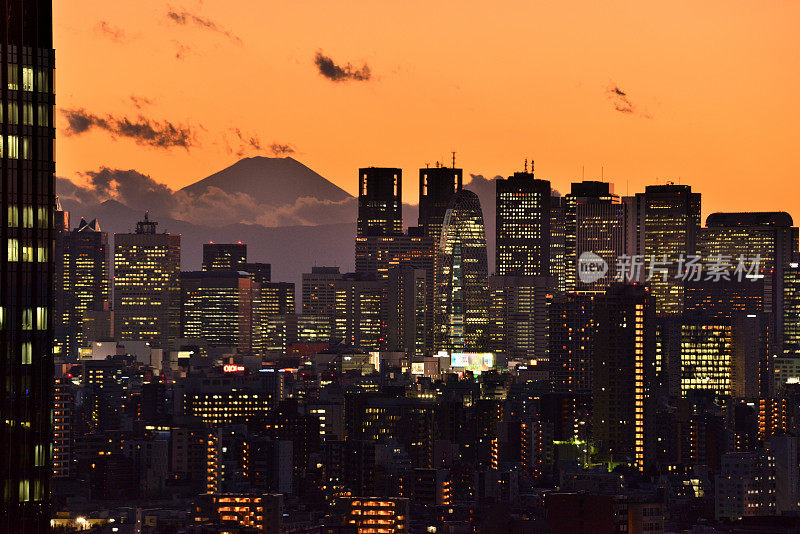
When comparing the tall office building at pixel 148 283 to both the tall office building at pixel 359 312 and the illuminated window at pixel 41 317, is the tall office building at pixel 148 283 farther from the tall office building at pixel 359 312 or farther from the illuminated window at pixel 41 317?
the illuminated window at pixel 41 317

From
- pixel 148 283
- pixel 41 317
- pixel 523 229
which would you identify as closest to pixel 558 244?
pixel 523 229

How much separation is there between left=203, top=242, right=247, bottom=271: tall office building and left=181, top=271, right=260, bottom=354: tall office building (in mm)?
8075

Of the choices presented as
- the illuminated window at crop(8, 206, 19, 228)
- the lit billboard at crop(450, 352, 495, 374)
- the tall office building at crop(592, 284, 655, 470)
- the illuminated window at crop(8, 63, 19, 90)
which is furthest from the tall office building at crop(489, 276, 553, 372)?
the illuminated window at crop(8, 63, 19, 90)

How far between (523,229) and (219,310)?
117 ft

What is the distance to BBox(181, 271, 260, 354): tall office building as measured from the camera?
6521 inches

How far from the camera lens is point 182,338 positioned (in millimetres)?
165000

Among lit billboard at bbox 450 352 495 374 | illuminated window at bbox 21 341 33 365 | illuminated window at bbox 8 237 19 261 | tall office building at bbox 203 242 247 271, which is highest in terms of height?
tall office building at bbox 203 242 247 271

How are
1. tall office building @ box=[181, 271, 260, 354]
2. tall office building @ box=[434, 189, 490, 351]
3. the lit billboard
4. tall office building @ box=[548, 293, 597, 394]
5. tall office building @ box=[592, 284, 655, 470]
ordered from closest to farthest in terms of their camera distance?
tall office building @ box=[592, 284, 655, 470] → tall office building @ box=[548, 293, 597, 394] → the lit billboard → tall office building @ box=[434, 189, 490, 351] → tall office building @ box=[181, 271, 260, 354]

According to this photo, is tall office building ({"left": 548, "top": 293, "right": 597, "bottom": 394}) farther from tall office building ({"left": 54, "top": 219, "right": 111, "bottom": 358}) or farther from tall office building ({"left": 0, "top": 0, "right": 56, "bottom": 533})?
tall office building ({"left": 0, "top": 0, "right": 56, "bottom": 533})

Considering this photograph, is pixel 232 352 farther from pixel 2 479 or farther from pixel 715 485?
pixel 2 479

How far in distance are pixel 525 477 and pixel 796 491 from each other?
47.5ft

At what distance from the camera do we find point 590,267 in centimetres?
17138

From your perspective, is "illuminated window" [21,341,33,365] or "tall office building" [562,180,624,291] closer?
"illuminated window" [21,341,33,365]

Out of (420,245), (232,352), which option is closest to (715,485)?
(232,352)
